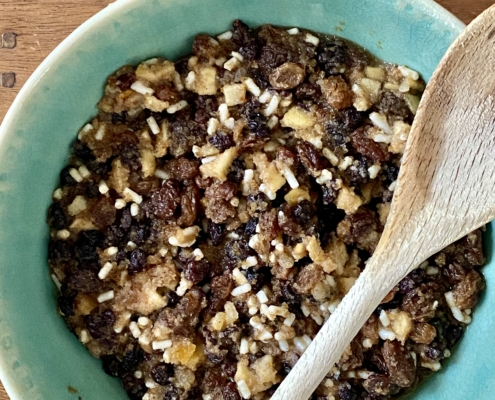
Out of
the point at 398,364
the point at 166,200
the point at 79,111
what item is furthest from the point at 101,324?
the point at 398,364

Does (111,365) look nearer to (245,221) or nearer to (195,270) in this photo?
(195,270)

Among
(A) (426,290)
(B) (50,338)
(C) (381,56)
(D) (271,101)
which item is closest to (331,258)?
(A) (426,290)

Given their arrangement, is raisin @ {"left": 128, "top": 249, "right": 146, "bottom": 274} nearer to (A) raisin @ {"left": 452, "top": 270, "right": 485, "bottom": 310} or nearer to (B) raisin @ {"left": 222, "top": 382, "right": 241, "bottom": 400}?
(B) raisin @ {"left": 222, "top": 382, "right": 241, "bottom": 400}

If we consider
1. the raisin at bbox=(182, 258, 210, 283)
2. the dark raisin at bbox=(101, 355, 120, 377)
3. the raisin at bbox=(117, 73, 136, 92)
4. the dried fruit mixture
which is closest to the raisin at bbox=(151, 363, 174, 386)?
the dried fruit mixture

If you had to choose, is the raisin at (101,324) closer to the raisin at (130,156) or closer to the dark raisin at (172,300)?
the dark raisin at (172,300)

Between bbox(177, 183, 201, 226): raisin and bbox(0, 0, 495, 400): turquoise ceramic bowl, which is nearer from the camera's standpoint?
bbox(0, 0, 495, 400): turquoise ceramic bowl
